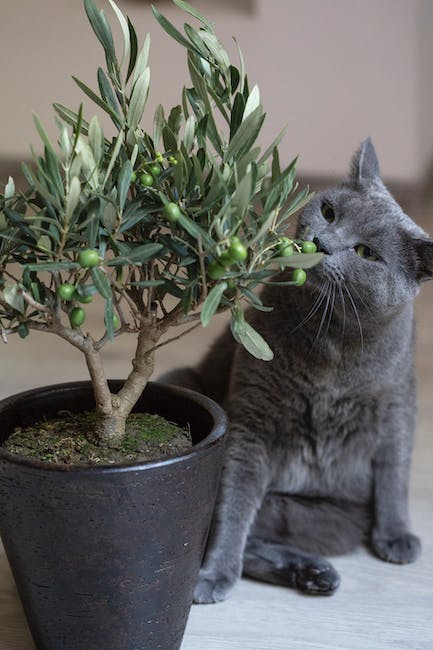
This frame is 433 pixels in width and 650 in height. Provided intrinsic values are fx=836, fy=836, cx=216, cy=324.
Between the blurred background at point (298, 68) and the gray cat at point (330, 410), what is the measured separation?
6.02 feet

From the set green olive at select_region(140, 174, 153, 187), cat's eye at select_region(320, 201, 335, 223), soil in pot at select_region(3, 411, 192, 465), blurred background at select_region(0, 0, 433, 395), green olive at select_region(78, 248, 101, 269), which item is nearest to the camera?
green olive at select_region(78, 248, 101, 269)

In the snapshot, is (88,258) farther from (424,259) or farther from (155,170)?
(424,259)

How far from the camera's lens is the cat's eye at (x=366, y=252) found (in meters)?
1.25

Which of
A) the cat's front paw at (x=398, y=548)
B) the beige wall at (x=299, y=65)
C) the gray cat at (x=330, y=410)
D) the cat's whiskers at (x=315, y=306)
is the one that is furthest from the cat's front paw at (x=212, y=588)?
the beige wall at (x=299, y=65)

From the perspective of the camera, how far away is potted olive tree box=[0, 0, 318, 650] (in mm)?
864

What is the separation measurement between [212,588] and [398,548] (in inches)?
13.8

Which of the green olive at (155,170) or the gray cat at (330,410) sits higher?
the green olive at (155,170)

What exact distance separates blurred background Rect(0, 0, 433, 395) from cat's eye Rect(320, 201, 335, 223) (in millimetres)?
1833

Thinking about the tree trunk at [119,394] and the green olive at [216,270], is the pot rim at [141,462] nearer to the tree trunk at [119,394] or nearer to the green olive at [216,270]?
the tree trunk at [119,394]

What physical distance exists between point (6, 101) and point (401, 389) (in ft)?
8.23

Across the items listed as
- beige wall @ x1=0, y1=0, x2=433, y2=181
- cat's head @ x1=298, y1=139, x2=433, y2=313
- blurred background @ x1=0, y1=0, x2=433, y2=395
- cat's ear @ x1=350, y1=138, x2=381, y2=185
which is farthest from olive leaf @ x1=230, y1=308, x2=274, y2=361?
beige wall @ x1=0, y1=0, x2=433, y2=181

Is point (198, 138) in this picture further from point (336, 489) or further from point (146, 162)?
point (336, 489)

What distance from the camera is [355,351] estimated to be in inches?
52.3

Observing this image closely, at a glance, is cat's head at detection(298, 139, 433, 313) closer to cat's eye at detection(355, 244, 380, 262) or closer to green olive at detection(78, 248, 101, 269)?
cat's eye at detection(355, 244, 380, 262)
